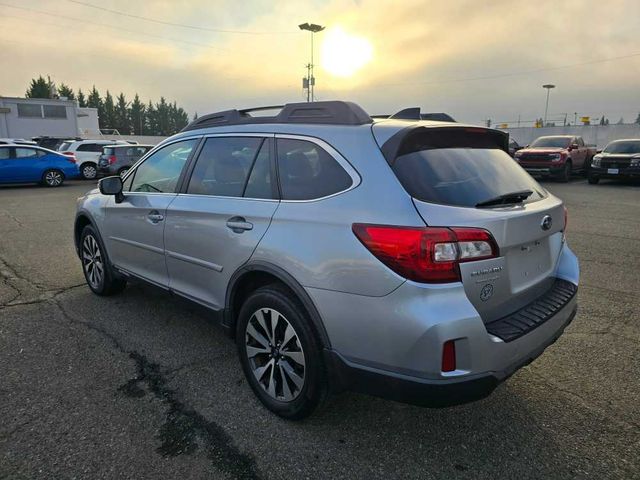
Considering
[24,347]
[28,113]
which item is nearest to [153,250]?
[24,347]

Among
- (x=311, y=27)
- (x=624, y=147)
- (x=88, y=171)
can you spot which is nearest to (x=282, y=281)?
(x=624, y=147)

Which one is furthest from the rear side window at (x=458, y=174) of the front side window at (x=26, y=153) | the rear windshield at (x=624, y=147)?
the front side window at (x=26, y=153)

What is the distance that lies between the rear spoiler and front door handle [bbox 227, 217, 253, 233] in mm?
956

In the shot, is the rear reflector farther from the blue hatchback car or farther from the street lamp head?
the street lamp head

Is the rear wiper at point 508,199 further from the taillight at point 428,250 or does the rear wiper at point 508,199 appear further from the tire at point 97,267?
the tire at point 97,267

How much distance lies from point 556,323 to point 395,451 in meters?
1.15

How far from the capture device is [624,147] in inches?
673

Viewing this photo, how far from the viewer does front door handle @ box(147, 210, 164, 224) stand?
362cm

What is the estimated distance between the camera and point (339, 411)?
2.80 metres

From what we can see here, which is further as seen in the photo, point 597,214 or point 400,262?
point 597,214

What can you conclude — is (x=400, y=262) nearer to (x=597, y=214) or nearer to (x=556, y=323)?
(x=556, y=323)

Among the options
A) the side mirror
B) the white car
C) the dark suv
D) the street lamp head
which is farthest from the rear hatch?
the street lamp head

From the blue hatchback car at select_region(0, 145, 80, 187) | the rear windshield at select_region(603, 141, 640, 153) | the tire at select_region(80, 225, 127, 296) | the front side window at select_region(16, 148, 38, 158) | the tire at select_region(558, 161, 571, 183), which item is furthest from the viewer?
the tire at select_region(558, 161, 571, 183)

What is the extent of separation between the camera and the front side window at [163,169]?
368 cm
